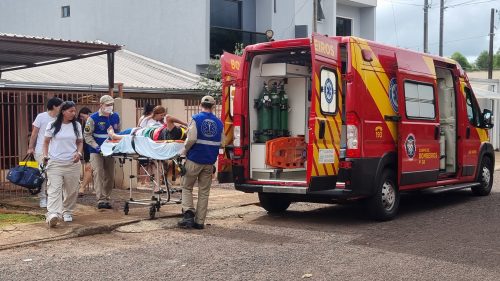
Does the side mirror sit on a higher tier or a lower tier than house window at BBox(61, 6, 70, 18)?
lower

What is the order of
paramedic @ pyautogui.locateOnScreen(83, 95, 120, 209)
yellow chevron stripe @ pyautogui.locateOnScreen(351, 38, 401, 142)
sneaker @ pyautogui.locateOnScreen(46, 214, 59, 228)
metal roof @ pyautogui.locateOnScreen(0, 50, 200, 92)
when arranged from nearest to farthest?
1. sneaker @ pyautogui.locateOnScreen(46, 214, 59, 228)
2. yellow chevron stripe @ pyautogui.locateOnScreen(351, 38, 401, 142)
3. paramedic @ pyautogui.locateOnScreen(83, 95, 120, 209)
4. metal roof @ pyautogui.locateOnScreen(0, 50, 200, 92)

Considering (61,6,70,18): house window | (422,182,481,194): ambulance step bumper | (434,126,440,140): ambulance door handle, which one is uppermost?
(61,6,70,18): house window

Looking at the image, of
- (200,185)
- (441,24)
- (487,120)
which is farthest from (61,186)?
(441,24)

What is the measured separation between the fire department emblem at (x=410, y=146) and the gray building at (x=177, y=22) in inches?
501

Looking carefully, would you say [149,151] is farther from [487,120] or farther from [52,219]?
[487,120]

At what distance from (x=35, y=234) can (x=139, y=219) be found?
1.62 metres

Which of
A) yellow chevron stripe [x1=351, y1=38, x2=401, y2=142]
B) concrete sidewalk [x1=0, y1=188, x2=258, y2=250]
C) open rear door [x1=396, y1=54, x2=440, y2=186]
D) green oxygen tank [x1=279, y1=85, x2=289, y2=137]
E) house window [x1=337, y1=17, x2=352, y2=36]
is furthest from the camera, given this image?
house window [x1=337, y1=17, x2=352, y2=36]

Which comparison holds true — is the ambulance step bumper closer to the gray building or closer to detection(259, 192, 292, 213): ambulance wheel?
detection(259, 192, 292, 213): ambulance wheel

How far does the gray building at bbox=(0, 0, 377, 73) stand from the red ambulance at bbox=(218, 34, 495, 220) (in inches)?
489

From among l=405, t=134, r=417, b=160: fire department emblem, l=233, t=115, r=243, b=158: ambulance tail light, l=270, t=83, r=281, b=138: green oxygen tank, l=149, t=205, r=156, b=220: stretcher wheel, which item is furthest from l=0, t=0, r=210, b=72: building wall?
l=149, t=205, r=156, b=220: stretcher wheel

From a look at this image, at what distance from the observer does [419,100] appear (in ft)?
35.2

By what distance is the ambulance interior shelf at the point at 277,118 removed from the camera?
1009 centimetres

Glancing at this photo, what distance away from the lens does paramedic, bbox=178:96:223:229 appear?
353 inches

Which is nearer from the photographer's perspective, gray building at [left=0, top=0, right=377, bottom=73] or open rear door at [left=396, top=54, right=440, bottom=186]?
open rear door at [left=396, top=54, right=440, bottom=186]
